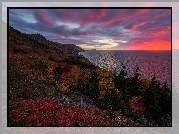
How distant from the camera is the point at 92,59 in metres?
8.58

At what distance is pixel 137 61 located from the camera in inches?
332

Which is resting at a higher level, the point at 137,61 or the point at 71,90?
the point at 137,61

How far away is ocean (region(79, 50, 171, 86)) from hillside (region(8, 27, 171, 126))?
0.60 feet

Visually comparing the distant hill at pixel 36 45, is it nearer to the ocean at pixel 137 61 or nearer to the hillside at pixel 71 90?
the hillside at pixel 71 90

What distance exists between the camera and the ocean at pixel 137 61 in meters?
8.29

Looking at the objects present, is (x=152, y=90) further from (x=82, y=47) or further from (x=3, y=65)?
(x=3, y=65)

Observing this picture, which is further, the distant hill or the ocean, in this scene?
the ocean

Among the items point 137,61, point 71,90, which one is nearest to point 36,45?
point 71,90

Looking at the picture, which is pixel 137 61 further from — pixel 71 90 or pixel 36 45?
pixel 36 45

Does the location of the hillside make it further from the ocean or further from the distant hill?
the ocean

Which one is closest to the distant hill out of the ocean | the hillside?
the hillside

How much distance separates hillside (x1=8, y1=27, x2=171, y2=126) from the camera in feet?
27.0

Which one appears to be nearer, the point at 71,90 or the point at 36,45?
the point at 36,45

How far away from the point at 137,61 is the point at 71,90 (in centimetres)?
223
